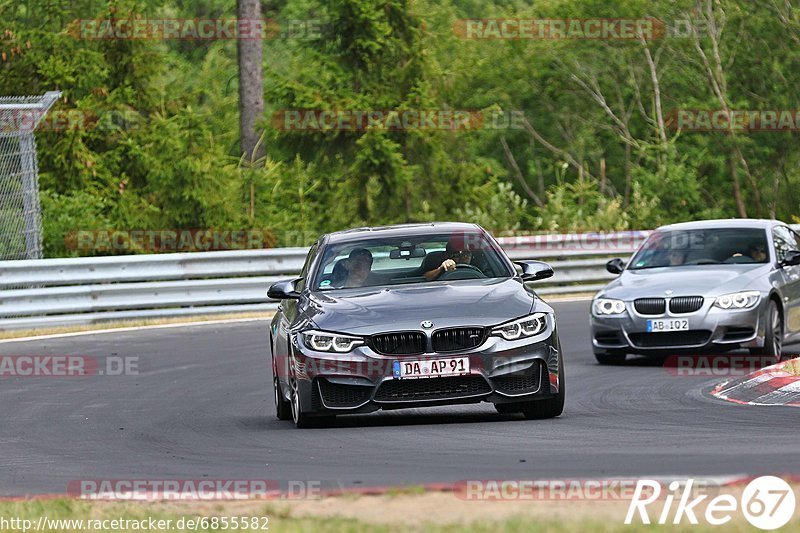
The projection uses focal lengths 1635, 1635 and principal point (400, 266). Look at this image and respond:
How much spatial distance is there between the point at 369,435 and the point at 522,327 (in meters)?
1.28

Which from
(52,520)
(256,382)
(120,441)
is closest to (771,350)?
(256,382)

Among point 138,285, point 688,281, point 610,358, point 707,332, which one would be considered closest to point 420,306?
point 707,332

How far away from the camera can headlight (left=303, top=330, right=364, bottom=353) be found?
10797mm

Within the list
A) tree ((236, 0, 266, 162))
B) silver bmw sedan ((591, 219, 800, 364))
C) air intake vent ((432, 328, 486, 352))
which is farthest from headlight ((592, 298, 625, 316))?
tree ((236, 0, 266, 162))

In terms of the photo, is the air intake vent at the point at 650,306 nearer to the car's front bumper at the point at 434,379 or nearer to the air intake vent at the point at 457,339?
the car's front bumper at the point at 434,379

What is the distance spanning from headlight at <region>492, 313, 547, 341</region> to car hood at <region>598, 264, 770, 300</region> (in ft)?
16.4

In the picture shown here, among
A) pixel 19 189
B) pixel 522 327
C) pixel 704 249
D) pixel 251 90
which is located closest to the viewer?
pixel 522 327

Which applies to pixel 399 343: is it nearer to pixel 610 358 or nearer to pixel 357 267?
pixel 357 267

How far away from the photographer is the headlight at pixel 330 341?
10797 millimetres

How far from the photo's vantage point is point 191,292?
77.5 feet

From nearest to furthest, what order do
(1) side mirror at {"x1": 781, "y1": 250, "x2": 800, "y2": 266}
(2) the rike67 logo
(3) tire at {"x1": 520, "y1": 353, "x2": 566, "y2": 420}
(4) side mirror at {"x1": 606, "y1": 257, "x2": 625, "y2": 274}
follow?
(2) the rike67 logo
(3) tire at {"x1": 520, "y1": 353, "x2": 566, "y2": 420}
(1) side mirror at {"x1": 781, "y1": 250, "x2": 800, "y2": 266}
(4) side mirror at {"x1": 606, "y1": 257, "x2": 625, "y2": 274}

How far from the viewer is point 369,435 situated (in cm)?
1049

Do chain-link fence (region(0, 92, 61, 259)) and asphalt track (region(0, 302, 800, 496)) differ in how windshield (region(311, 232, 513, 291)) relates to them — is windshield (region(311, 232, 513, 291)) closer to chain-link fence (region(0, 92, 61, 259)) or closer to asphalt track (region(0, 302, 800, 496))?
asphalt track (region(0, 302, 800, 496))

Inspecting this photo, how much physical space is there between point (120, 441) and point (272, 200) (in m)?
20.7
